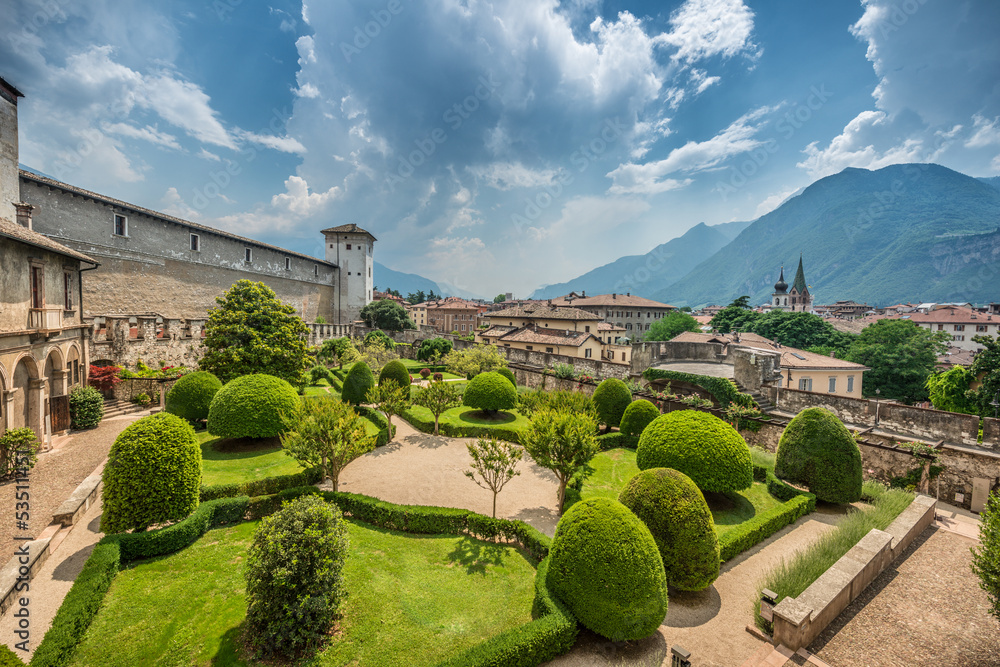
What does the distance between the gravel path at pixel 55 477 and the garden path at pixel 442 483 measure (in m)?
7.07

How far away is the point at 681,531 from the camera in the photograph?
7.98 m

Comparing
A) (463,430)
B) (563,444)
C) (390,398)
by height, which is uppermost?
(563,444)

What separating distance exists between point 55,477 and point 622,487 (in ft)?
58.9

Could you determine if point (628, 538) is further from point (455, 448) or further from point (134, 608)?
point (455, 448)

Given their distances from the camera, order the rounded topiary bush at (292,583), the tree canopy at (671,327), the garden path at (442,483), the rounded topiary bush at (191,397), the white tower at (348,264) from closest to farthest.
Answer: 1. the rounded topiary bush at (292,583)
2. the garden path at (442,483)
3. the rounded topiary bush at (191,397)
4. the white tower at (348,264)
5. the tree canopy at (671,327)

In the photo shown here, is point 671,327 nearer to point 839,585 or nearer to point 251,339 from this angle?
point 251,339

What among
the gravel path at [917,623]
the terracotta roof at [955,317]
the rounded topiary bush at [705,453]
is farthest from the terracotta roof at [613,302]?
Answer: the gravel path at [917,623]

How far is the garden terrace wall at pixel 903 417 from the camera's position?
611 inches

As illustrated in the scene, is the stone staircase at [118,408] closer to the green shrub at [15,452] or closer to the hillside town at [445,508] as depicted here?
the hillside town at [445,508]

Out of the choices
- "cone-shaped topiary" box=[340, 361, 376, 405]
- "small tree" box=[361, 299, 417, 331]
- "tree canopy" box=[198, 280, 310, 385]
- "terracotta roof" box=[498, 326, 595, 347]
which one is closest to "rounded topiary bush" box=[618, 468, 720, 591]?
"cone-shaped topiary" box=[340, 361, 376, 405]

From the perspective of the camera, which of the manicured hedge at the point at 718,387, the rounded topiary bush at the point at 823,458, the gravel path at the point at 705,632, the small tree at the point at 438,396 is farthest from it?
the manicured hedge at the point at 718,387

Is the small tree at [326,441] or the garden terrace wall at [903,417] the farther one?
the garden terrace wall at [903,417]

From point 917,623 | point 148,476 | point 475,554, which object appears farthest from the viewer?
point 475,554

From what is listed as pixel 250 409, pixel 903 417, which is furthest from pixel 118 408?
pixel 903 417
